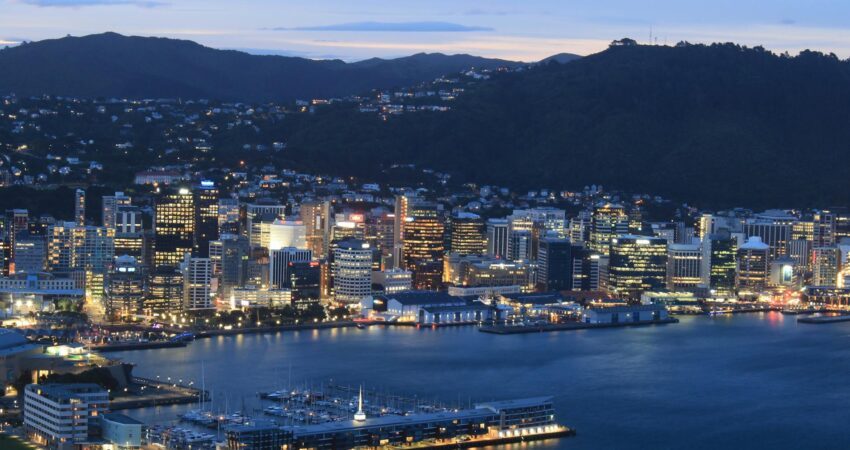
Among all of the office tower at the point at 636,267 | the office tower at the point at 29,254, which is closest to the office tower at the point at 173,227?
the office tower at the point at 29,254

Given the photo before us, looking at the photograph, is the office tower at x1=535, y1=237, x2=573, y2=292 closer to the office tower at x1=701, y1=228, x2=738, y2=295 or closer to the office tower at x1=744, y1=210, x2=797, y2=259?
the office tower at x1=701, y1=228, x2=738, y2=295

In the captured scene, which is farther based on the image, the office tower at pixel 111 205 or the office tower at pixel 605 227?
the office tower at pixel 605 227

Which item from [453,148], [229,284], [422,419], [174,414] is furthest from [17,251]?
[453,148]

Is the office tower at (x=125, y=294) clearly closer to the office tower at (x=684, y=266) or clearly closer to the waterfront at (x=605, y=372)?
the waterfront at (x=605, y=372)

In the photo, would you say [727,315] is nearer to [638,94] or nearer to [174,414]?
[174,414]

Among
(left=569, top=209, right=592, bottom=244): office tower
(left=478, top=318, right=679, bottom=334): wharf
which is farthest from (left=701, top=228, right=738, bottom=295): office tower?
(left=478, top=318, right=679, bottom=334): wharf
